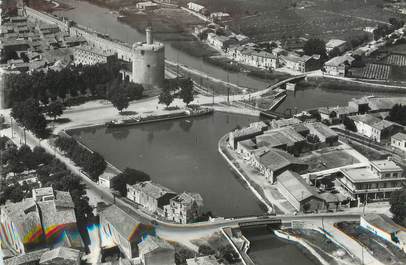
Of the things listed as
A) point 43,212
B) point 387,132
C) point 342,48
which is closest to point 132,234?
point 43,212

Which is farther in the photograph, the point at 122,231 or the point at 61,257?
the point at 122,231

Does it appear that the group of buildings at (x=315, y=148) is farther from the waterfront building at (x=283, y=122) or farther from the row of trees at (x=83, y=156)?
the row of trees at (x=83, y=156)

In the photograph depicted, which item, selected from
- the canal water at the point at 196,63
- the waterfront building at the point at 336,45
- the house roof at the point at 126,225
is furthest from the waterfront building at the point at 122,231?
the waterfront building at the point at 336,45

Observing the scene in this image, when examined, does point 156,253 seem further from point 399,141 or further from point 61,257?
point 399,141

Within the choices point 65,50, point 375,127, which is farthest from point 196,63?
point 375,127

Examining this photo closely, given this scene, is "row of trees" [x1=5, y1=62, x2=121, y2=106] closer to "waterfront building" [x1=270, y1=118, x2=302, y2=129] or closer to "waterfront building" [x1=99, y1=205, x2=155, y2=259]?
"waterfront building" [x1=270, y1=118, x2=302, y2=129]
